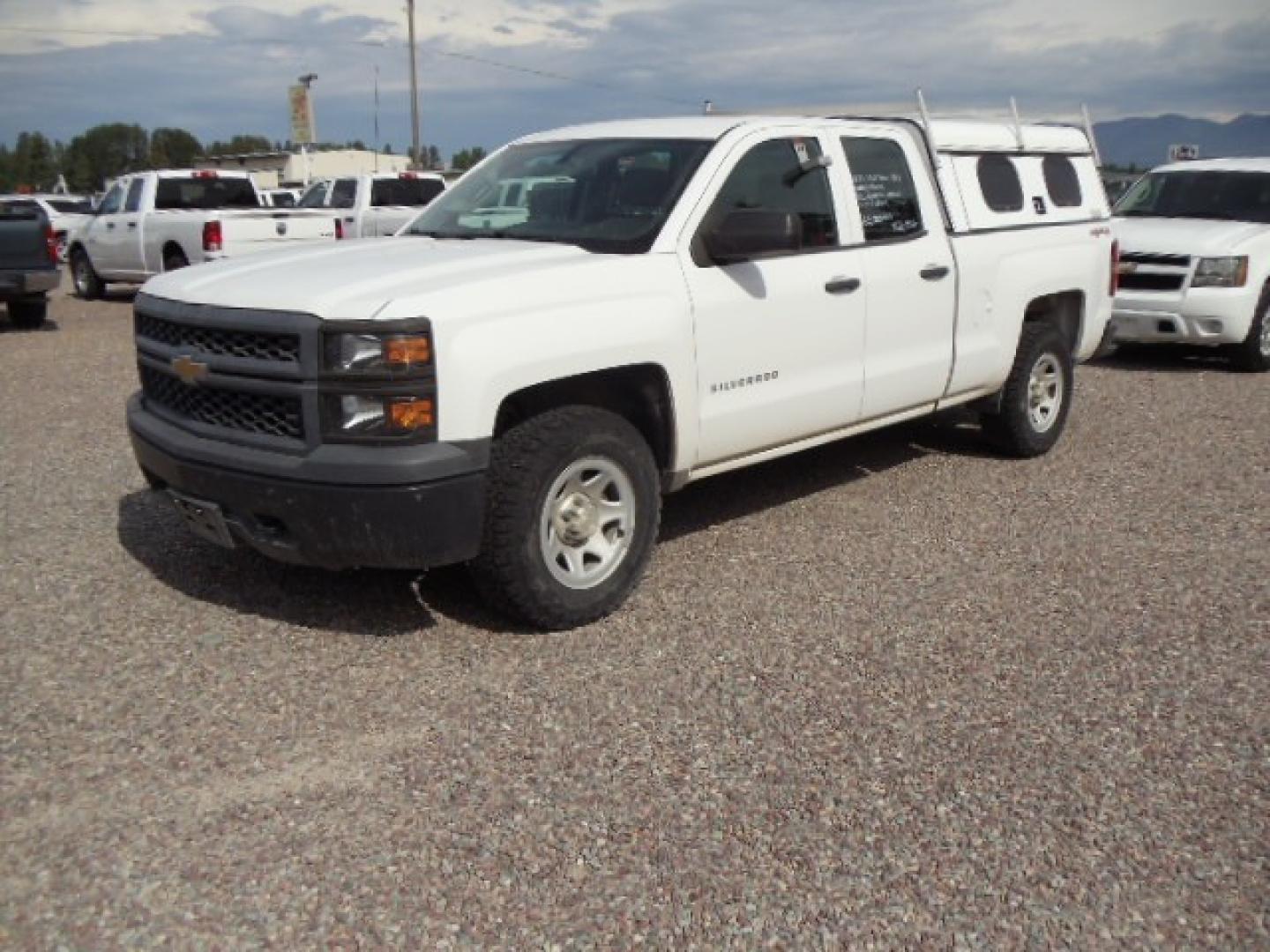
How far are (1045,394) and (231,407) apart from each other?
16.2ft

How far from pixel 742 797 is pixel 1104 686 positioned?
1.49 m

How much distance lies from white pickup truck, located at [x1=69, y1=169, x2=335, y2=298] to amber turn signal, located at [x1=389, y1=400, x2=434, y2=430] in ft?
35.5

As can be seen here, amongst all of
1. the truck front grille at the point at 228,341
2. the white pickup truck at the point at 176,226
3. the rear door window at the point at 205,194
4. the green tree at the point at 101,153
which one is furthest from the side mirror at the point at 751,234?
the green tree at the point at 101,153

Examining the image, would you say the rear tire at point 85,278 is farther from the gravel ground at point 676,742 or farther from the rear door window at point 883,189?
the rear door window at point 883,189

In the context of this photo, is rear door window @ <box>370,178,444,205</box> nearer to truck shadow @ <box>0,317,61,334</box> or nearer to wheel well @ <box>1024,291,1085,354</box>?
truck shadow @ <box>0,317,61,334</box>

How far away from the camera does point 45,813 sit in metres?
3.21

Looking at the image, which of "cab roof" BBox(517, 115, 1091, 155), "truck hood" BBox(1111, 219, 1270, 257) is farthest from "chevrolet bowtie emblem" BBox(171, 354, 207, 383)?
"truck hood" BBox(1111, 219, 1270, 257)

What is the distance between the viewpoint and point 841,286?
534cm

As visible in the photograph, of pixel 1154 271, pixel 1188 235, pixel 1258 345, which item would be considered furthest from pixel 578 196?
pixel 1258 345

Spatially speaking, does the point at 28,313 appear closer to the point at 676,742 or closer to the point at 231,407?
the point at 231,407

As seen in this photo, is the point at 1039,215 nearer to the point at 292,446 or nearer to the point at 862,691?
the point at 862,691

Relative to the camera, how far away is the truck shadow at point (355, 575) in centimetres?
459

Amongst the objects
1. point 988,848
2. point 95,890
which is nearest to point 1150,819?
point 988,848

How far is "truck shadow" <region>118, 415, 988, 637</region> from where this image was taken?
459 cm
